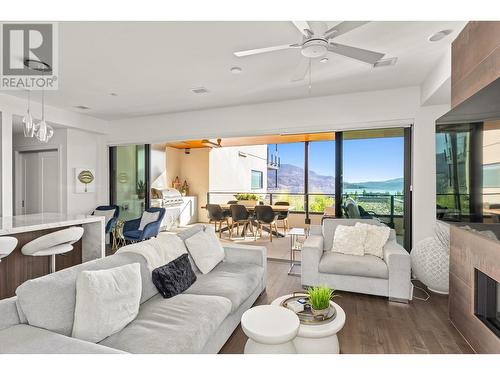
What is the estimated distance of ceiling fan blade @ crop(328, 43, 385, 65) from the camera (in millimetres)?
2126

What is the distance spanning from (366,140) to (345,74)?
119 centimetres

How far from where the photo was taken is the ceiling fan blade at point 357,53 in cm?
213

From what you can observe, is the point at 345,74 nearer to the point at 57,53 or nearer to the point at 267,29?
the point at 267,29

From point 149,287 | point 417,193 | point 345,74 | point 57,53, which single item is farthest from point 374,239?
point 57,53

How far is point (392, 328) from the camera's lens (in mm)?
2475

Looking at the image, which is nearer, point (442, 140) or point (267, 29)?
point (267, 29)

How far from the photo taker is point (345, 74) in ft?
11.2

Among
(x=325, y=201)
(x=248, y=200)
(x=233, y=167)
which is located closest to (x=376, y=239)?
(x=325, y=201)

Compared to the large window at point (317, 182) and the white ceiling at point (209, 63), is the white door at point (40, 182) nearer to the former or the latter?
the white ceiling at point (209, 63)

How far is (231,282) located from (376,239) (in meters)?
1.98

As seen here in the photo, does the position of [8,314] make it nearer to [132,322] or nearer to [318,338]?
[132,322]

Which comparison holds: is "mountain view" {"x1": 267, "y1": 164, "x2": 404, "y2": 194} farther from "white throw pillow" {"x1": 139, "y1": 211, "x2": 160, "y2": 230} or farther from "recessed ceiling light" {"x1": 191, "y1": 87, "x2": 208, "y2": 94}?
"white throw pillow" {"x1": 139, "y1": 211, "x2": 160, "y2": 230}

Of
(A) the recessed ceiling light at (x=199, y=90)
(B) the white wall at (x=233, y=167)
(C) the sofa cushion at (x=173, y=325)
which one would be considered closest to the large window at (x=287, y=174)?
(B) the white wall at (x=233, y=167)

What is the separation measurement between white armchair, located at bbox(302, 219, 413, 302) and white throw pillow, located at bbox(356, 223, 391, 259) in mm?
78
